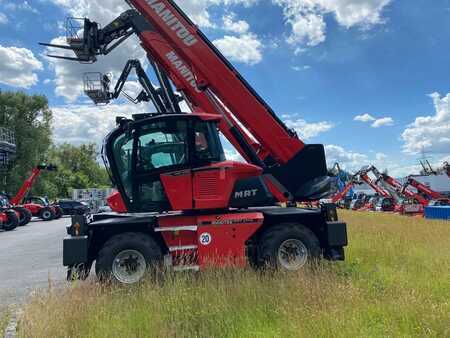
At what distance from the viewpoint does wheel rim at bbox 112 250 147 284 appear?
7.14 metres

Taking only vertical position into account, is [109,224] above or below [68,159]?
below

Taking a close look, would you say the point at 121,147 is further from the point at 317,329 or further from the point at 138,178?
the point at 317,329

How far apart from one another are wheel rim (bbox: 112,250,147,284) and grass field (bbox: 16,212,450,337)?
0.57m

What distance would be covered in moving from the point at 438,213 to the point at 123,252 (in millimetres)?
22503

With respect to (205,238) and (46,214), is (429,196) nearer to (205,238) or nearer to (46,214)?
(205,238)

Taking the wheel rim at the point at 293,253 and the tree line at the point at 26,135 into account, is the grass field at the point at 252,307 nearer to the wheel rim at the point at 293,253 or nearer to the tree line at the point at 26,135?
the wheel rim at the point at 293,253

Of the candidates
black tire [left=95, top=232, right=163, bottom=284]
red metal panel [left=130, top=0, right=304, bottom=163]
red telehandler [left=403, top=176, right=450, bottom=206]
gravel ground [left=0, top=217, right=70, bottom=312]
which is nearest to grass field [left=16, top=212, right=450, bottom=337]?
black tire [left=95, top=232, right=163, bottom=284]

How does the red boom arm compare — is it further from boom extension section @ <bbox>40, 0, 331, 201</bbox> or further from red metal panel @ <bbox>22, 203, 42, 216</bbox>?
red metal panel @ <bbox>22, 203, 42, 216</bbox>

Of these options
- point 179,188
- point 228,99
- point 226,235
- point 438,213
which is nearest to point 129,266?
point 179,188

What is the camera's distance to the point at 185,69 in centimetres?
970

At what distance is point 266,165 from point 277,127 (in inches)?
34.1

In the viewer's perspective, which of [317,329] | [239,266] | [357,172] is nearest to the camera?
[317,329]

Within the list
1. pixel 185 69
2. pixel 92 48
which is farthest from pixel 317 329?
pixel 92 48

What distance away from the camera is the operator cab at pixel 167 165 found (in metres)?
7.64
